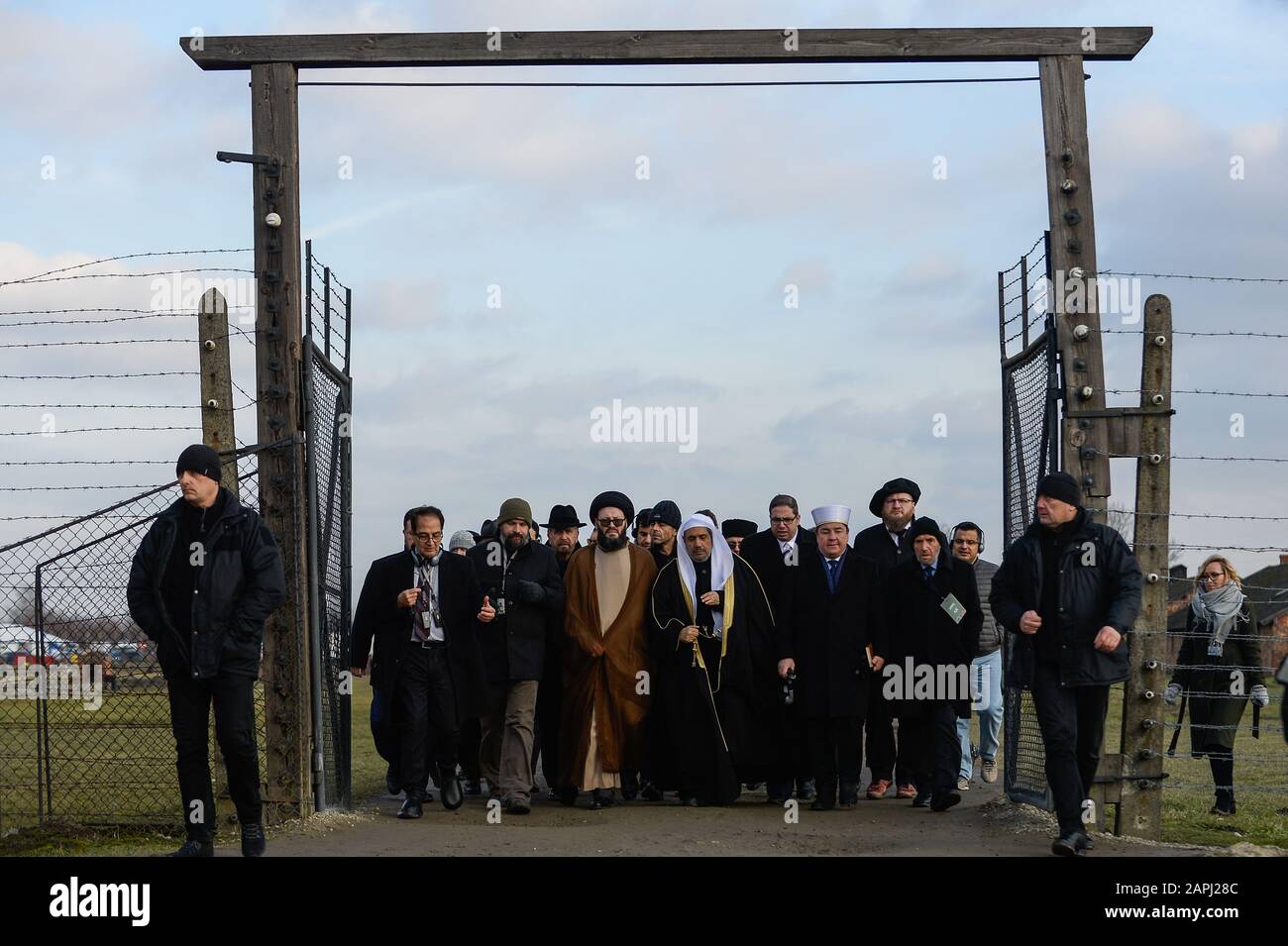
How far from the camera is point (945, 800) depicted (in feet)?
37.8

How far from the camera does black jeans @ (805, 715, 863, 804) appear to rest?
1168 centimetres

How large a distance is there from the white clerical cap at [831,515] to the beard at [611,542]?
4.52 ft

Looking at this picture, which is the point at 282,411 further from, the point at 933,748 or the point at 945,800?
the point at 945,800

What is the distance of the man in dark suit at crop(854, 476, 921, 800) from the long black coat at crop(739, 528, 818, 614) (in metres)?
0.54

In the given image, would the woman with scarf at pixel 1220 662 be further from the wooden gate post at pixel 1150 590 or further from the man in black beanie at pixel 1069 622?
the man in black beanie at pixel 1069 622

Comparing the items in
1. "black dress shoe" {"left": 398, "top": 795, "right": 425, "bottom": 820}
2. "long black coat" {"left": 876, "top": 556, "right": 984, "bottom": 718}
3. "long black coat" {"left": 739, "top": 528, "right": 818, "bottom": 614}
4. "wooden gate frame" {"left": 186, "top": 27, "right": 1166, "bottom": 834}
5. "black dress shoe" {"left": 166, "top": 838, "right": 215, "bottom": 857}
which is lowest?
"black dress shoe" {"left": 398, "top": 795, "right": 425, "bottom": 820}

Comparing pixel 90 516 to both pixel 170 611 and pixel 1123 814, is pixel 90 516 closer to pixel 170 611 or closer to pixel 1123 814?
pixel 170 611

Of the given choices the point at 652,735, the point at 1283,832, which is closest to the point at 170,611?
the point at 652,735

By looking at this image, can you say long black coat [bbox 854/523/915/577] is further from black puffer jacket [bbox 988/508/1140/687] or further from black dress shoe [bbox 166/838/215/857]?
black dress shoe [bbox 166/838/215/857]

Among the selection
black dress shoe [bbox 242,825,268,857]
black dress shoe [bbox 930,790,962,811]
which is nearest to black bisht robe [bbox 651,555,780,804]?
black dress shoe [bbox 930,790,962,811]

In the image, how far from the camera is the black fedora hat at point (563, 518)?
13305mm

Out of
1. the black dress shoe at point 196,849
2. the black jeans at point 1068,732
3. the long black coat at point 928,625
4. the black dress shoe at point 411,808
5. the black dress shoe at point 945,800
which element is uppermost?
the long black coat at point 928,625

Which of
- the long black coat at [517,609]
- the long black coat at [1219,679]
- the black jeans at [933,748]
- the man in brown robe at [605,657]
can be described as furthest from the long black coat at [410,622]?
the long black coat at [1219,679]

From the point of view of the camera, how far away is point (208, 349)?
34.2 feet
